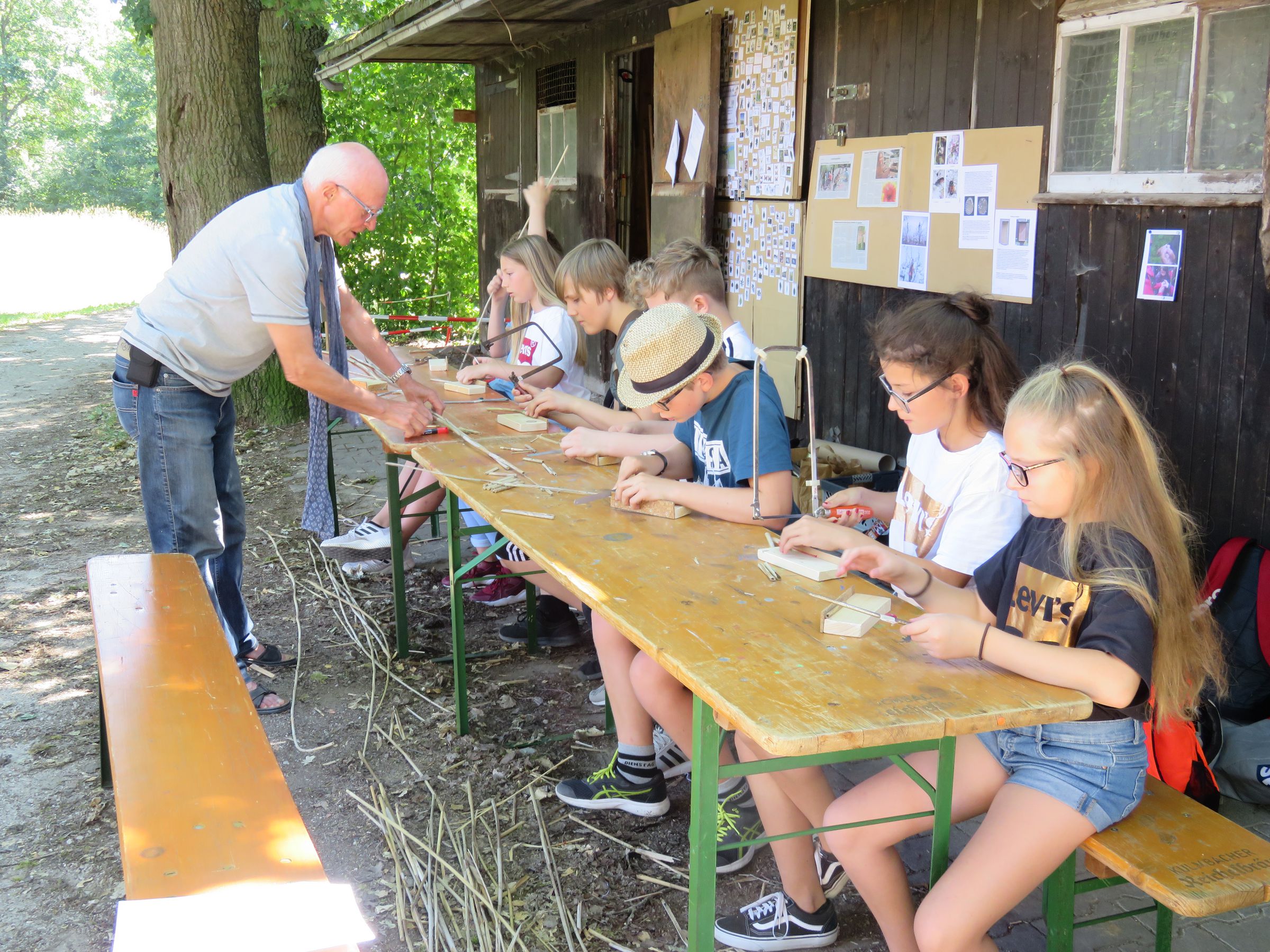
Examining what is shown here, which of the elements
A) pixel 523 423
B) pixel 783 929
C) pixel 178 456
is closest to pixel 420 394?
pixel 523 423

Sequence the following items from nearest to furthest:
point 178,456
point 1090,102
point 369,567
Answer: point 178,456, point 1090,102, point 369,567

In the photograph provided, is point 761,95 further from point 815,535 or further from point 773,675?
point 773,675

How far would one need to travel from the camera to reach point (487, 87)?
11.4 metres

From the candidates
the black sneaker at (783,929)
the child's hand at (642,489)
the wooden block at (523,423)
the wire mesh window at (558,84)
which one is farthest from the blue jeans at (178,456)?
the wire mesh window at (558,84)

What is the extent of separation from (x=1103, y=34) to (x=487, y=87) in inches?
336

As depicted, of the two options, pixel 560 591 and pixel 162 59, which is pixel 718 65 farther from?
pixel 162 59

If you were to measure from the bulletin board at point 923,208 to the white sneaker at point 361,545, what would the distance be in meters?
2.63

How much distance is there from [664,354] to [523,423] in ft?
4.38

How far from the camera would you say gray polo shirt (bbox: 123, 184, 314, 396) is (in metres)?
3.57

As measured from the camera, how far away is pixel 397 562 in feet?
14.5

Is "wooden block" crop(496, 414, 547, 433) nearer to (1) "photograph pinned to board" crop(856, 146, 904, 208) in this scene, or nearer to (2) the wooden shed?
(2) the wooden shed

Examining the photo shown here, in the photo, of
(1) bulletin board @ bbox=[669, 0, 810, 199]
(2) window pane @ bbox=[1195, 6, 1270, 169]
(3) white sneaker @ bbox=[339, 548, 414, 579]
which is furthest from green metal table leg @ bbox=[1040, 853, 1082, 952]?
(1) bulletin board @ bbox=[669, 0, 810, 199]

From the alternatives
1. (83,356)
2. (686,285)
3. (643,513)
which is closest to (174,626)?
(643,513)

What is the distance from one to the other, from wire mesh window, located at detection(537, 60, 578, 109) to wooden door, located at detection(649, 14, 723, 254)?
193 cm
